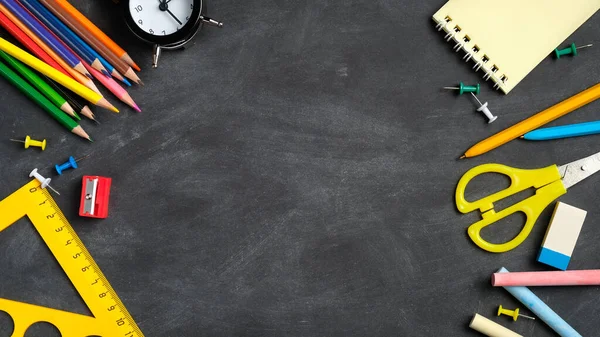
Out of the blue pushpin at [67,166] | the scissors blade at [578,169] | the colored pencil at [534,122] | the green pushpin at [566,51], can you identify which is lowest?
the scissors blade at [578,169]

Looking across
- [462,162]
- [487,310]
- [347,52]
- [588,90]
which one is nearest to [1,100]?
[347,52]

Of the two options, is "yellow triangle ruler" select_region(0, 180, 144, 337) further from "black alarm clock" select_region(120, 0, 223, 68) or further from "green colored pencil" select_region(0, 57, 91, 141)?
"black alarm clock" select_region(120, 0, 223, 68)

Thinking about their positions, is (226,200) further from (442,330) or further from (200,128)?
(442,330)

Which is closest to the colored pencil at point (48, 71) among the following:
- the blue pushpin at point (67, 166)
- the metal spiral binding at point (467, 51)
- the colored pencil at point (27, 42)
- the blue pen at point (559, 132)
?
the colored pencil at point (27, 42)

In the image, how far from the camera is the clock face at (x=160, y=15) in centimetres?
124

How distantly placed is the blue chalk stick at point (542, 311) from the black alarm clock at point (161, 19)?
0.75 metres

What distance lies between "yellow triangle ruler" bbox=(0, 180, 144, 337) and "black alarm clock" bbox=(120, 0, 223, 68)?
352 millimetres

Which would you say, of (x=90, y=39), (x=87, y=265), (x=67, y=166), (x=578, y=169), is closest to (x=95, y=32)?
(x=90, y=39)

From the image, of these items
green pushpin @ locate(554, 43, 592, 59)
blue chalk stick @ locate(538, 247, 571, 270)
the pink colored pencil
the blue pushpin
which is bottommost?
blue chalk stick @ locate(538, 247, 571, 270)

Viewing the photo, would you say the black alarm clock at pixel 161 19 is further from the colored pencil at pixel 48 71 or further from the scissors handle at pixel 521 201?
the scissors handle at pixel 521 201

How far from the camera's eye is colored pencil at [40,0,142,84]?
1.27m

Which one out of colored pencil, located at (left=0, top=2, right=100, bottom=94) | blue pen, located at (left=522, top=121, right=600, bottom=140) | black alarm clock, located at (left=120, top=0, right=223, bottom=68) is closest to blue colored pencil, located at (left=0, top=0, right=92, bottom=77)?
colored pencil, located at (left=0, top=2, right=100, bottom=94)

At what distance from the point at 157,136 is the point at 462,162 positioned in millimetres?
577

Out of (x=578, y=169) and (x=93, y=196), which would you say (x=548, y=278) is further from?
(x=93, y=196)
